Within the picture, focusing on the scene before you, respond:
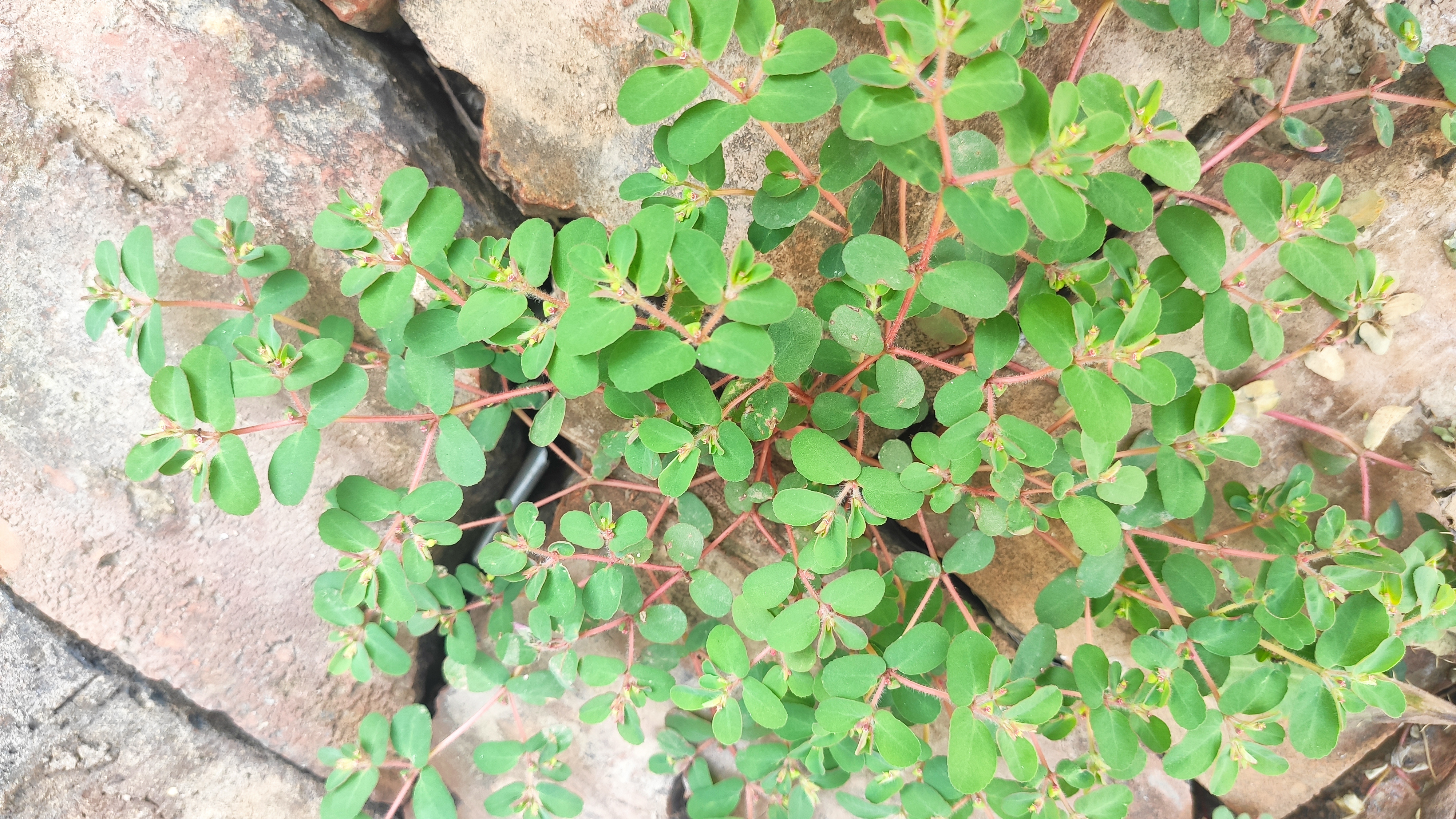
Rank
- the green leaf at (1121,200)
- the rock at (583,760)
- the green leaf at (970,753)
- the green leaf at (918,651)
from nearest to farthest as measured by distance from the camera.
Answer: the green leaf at (1121,200)
the green leaf at (970,753)
the green leaf at (918,651)
the rock at (583,760)

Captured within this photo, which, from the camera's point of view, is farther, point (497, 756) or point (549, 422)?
point (497, 756)

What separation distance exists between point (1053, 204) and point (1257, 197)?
613 mm

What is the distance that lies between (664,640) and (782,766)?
23.2 inches

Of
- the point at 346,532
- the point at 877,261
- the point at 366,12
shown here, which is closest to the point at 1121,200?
the point at 877,261

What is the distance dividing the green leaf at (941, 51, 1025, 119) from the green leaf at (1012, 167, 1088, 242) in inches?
4.8

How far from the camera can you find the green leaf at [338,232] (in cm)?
149

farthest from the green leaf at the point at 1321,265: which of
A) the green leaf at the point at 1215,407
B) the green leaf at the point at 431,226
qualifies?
the green leaf at the point at 431,226

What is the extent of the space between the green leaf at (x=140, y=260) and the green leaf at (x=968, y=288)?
1757 millimetres

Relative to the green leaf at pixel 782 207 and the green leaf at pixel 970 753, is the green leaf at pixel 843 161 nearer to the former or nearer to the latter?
the green leaf at pixel 782 207

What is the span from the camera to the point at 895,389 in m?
1.50

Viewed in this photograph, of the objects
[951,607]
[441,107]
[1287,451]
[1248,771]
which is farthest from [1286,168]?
[441,107]

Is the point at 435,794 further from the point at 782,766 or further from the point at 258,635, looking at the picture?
the point at 782,766

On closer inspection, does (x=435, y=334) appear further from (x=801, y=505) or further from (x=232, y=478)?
(x=801, y=505)

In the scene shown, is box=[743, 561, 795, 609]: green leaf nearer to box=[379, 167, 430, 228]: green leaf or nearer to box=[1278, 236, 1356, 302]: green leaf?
box=[379, 167, 430, 228]: green leaf
